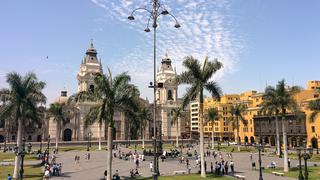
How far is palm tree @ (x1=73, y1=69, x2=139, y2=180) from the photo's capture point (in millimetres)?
24141

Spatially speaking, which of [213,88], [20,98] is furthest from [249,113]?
[20,98]

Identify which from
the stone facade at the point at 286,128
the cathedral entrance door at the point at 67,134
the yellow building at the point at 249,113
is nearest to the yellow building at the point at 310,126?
the yellow building at the point at 249,113

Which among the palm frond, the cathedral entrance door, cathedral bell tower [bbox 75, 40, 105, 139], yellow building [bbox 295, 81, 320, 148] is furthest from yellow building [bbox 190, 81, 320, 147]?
the cathedral entrance door

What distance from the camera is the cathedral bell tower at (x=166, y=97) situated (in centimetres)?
10394

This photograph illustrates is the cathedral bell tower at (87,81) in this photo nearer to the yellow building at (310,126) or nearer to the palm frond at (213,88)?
the yellow building at (310,126)

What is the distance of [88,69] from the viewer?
94938 millimetres

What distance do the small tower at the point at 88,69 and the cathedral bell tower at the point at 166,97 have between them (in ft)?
69.9

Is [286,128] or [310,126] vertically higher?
[310,126]

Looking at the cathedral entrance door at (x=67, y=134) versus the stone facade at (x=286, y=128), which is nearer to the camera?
the stone facade at (x=286, y=128)

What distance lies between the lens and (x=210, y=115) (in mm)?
71500

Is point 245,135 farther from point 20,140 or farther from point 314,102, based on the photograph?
point 20,140

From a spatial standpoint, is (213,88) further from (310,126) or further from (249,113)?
(249,113)

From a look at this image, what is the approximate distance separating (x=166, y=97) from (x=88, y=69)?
27.5 meters

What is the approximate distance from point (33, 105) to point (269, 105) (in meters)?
31.1
